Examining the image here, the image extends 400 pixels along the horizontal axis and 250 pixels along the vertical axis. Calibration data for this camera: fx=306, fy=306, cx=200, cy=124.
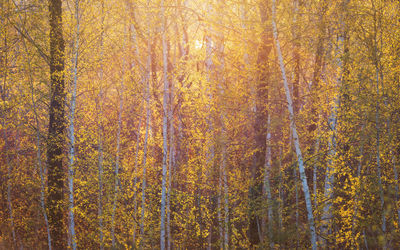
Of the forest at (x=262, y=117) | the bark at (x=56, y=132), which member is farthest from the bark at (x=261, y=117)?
the bark at (x=56, y=132)

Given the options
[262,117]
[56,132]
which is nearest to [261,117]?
[262,117]

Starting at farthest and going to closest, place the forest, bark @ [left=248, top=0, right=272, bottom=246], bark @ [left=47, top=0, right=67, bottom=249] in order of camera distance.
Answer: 1. bark @ [left=47, top=0, right=67, bottom=249]
2. bark @ [left=248, top=0, right=272, bottom=246]
3. the forest

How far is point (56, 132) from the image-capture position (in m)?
8.96

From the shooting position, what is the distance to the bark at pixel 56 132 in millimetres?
8750

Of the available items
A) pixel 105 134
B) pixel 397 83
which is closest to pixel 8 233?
pixel 105 134

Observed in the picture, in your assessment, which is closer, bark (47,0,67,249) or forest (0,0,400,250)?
forest (0,0,400,250)

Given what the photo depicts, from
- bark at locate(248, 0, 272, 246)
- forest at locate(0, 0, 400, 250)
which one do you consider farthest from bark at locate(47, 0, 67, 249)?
bark at locate(248, 0, 272, 246)

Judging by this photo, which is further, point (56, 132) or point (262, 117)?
point (56, 132)

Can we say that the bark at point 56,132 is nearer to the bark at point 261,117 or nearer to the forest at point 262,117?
the forest at point 262,117

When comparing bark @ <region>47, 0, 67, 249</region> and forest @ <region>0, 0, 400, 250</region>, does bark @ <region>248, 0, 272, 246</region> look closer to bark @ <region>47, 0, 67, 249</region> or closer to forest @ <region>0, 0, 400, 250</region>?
forest @ <region>0, 0, 400, 250</region>

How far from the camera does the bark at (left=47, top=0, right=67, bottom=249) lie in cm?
875

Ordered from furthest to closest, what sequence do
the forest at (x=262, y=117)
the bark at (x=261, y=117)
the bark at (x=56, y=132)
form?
the bark at (x=56, y=132) → the bark at (x=261, y=117) → the forest at (x=262, y=117)

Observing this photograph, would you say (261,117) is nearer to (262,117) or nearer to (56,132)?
(262,117)

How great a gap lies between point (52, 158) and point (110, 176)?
2.08 meters
